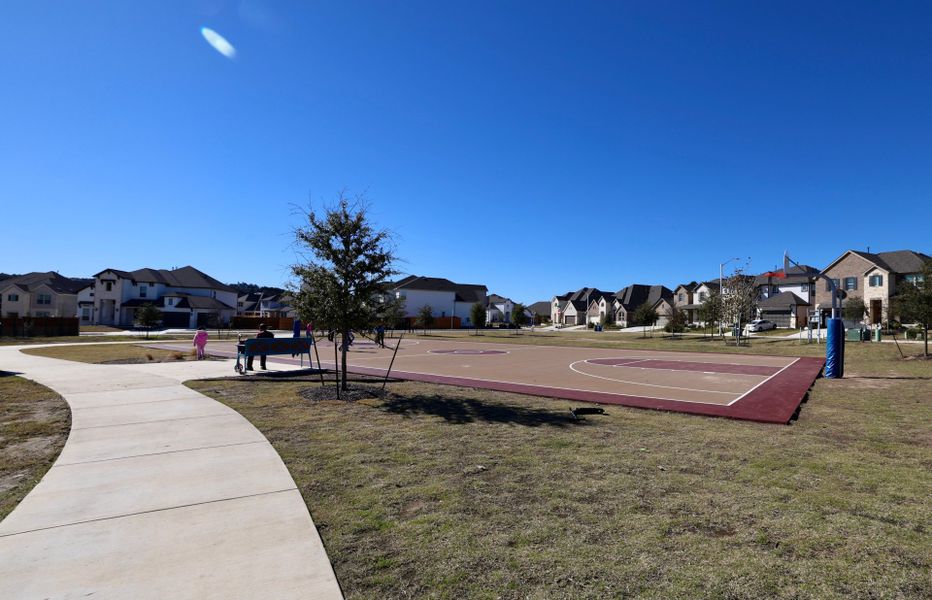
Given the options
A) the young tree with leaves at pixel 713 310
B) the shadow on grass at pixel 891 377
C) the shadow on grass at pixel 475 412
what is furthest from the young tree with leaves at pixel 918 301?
the shadow on grass at pixel 475 412

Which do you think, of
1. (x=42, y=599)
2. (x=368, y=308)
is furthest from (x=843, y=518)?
(x=368, y=308)

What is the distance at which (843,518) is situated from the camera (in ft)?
14.8

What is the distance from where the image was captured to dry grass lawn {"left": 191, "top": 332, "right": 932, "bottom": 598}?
3443 mm

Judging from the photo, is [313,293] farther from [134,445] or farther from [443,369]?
[443,369]

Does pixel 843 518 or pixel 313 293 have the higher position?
pixel 313 293

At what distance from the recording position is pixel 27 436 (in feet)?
24.5

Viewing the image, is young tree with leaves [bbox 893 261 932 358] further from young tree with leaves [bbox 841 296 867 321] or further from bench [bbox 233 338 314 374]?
bench [bbox 233 338 314 374]

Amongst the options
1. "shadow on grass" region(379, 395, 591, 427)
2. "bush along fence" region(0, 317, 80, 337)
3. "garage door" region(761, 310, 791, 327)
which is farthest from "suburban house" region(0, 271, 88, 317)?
"garage door" region(761, 310, 791, 327)

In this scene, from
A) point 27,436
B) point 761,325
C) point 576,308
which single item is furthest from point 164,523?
point 576,308

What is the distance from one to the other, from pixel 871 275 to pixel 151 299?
98077 mm

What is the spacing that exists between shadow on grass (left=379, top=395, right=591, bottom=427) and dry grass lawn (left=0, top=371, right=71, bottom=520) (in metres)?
5.46

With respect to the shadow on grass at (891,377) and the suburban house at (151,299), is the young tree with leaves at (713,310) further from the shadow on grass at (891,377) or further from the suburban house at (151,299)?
the suburban house at (151,299)

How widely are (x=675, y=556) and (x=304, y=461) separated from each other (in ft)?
14.9

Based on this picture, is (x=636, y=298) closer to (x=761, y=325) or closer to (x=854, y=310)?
(x=761, y=325)
